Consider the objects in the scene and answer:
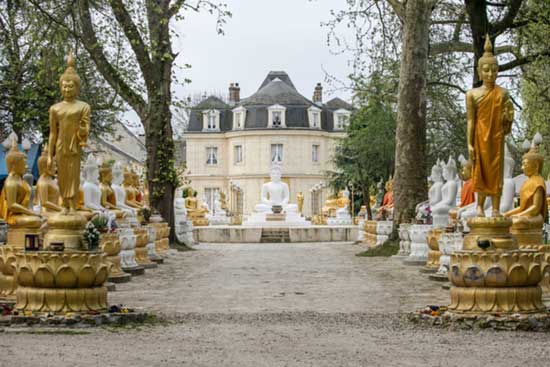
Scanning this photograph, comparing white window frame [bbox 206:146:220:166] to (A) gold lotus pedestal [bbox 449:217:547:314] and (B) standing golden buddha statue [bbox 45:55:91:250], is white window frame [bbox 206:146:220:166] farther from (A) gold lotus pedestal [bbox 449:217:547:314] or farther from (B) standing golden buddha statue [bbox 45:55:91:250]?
(A) gold lotus pedestal [bbox 449:217:547:314]

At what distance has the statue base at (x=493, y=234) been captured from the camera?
11492mm

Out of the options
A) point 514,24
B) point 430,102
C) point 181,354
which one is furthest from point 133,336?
point 430,102

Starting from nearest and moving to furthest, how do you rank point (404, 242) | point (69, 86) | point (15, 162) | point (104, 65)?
1. point (69, 86)
2. point (15, 162)
3. point (404, 242)
4. point (104, 65)

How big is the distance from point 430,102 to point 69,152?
26.5 m

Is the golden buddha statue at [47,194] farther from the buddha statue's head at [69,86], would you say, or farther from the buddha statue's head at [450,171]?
the buddha statue's head at [450,171]

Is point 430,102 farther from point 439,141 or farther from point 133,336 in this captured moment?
point 133,336

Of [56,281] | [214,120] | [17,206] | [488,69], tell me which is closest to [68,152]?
[56,281]

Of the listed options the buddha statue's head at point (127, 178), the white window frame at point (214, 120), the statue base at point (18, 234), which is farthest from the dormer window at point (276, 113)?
the statue base at point (18, 234)

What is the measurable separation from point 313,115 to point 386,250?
50.6 m

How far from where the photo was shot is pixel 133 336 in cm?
1051

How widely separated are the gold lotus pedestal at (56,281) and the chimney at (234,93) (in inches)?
2738

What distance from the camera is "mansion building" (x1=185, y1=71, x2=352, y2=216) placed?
7431 centimetres

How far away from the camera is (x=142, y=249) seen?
22.5m

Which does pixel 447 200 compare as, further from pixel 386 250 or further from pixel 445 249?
pixel 386 250
